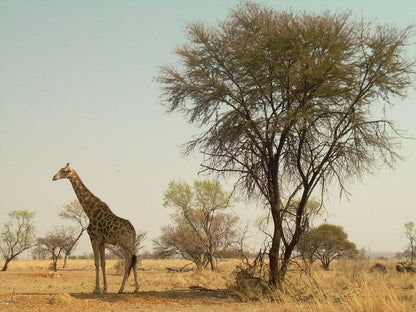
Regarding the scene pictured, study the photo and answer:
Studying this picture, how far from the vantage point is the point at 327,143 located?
13.2 metres

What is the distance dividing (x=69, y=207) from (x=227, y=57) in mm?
28912

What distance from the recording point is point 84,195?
1440 cm

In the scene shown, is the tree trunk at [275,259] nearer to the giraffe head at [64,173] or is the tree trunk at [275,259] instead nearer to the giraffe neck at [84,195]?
the giraffe neck at [84,195]

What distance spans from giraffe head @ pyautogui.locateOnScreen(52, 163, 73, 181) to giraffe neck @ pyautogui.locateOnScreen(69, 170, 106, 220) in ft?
0.42

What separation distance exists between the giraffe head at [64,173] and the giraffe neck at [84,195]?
0.42ft

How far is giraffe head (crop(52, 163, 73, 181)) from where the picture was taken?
46.3 feet

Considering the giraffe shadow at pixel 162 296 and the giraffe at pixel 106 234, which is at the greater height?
the giraffe at pixel 106 234

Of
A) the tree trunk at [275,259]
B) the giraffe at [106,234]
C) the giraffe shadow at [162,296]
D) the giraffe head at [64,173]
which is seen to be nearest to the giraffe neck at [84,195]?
the giraffe at [106,234]

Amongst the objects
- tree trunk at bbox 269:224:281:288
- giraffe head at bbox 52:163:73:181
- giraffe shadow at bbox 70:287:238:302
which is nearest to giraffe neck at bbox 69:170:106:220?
giraffe head at bbox 52:163:73:181

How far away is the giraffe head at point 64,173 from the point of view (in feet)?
46.3

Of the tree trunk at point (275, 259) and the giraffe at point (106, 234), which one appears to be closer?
the tree trunk at point (275, 259)

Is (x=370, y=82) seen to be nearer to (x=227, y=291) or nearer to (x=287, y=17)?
(x=287, y=17)

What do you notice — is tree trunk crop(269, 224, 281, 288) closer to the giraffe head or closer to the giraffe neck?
the giraffe neck

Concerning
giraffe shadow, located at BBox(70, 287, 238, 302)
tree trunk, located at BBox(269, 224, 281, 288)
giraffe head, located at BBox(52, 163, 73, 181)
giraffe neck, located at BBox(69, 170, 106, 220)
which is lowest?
giraffe shadow, located at BBox(70, 287, 238, 302)
